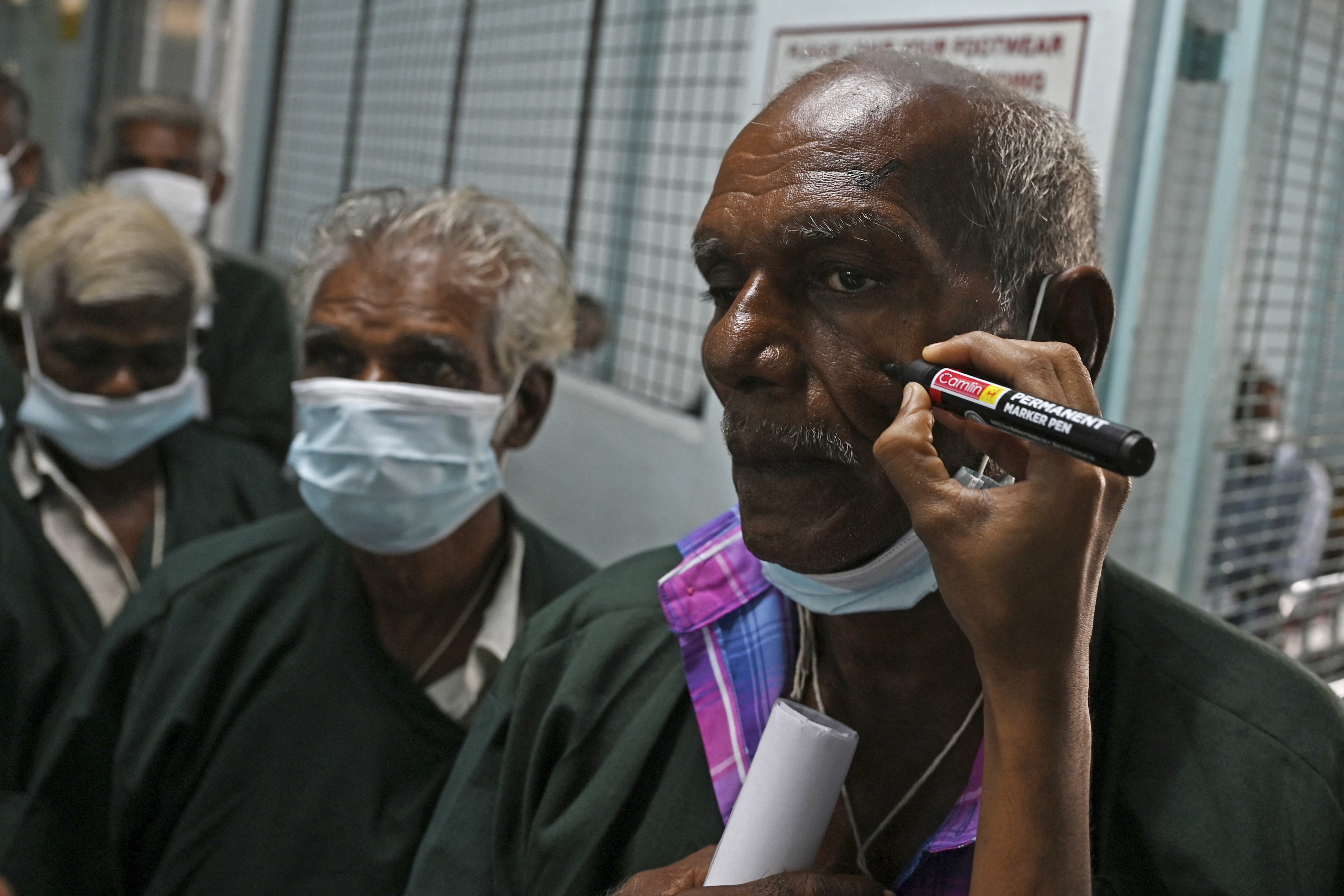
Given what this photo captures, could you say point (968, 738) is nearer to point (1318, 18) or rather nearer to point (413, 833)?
point (413, 833)

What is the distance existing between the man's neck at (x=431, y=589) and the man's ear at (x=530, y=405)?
15 centimetres

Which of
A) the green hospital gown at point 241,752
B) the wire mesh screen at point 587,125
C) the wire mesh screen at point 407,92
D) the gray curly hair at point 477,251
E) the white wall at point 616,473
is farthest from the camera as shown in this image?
the wire mesh screen at point 407,92

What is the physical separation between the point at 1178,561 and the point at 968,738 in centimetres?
107

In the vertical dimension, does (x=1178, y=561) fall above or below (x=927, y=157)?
below

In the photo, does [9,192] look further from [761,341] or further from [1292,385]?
[1292,385]

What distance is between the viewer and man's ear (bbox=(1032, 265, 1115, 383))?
1216mm

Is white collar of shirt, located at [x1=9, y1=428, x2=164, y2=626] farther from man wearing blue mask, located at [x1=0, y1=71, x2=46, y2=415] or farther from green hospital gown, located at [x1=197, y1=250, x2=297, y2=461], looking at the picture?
man wearing blue mask, located at [x1=0, y1=71, x2=46, y2=415]

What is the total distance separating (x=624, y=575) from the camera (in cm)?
146

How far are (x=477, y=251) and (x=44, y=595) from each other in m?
1.12

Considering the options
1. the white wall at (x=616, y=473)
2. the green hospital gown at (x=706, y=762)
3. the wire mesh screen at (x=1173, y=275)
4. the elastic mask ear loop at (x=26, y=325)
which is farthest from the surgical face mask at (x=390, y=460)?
the wire mesh screen at (x=1173, y=275)

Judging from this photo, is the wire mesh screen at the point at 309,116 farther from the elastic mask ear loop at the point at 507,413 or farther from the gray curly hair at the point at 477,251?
the elastic mask ear loop at the point at 507,413

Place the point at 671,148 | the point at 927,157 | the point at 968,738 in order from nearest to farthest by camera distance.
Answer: the point at 927,157, the point at 968,738, the point at 671,148

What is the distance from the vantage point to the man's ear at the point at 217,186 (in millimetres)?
4340

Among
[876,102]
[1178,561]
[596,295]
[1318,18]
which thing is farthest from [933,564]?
[596,295]
